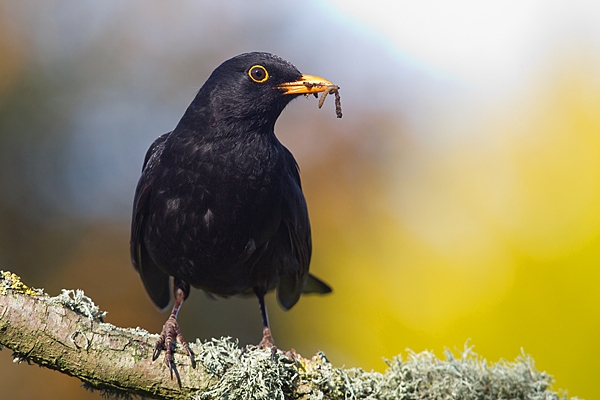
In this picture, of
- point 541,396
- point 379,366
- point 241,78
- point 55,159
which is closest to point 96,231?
point 55,159

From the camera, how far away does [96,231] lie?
762 centimetres

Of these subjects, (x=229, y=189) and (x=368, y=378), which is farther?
(x=229, y=189)

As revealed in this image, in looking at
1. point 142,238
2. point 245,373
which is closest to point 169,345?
point 245,373

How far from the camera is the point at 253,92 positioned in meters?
4.12

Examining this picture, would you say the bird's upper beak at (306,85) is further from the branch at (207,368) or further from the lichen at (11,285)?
the lichen at (11,285)

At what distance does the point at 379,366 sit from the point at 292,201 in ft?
9.30

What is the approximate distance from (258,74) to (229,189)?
0.81 metres

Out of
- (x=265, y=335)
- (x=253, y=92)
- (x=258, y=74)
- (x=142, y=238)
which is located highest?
(x=258, y=74)

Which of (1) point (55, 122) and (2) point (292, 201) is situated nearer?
(2) point (292, 201)

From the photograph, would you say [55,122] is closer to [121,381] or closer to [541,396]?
[121,381]

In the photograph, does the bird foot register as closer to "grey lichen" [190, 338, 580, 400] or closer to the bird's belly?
"grey lichen" [190, 338, 580, 400]

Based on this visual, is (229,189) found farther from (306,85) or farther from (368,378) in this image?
(368,378)

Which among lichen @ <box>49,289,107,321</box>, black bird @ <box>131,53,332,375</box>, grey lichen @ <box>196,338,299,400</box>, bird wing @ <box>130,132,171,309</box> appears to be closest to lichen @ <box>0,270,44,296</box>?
lichen @ <box>49,289,107,321</box>

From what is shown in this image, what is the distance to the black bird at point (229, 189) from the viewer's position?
3.98 m
